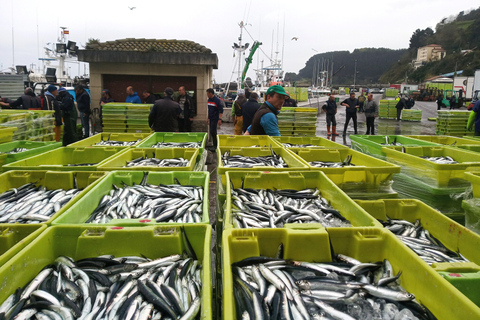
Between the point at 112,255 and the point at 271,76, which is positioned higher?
the point at 271,76

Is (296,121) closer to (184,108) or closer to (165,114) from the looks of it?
(184,108)

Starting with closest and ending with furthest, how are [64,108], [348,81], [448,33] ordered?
[64,108] < [448,33] < [348,81]

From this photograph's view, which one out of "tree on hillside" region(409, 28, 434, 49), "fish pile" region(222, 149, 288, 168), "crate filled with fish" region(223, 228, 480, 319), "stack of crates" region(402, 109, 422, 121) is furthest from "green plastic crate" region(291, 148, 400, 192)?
"tree on hillside" region(409, 28, 434, 49)

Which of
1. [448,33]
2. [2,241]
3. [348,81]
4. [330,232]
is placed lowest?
[2,241]

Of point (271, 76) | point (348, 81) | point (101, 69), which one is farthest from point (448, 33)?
point (101, 69)

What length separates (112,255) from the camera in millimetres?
2467

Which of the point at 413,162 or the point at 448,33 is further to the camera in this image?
the point at 448,33

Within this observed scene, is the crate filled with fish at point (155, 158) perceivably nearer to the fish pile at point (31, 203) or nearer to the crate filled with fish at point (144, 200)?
the crate filled with fish at point (144, 200)

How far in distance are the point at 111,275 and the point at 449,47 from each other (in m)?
145

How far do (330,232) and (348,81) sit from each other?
199 metres

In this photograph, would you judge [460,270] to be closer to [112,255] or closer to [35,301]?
[112,255]

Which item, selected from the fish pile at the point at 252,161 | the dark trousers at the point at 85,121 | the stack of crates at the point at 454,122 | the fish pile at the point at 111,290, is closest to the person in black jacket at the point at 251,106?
the fish pile at the point at 252,161

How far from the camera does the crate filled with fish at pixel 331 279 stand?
1.78 metres

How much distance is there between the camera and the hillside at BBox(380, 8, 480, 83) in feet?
289
